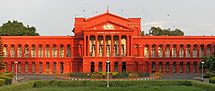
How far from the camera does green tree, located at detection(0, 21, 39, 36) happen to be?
82.4 metres

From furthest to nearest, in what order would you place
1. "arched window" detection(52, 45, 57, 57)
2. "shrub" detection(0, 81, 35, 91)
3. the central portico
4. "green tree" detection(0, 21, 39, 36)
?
"green tree" detection(0, 21, 39, 36) → "arched window" detection(52, 45, 57, 57) → the central portico → "shrub" detection(0, 81, 35, 91)

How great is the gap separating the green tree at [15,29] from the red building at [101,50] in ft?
57.6

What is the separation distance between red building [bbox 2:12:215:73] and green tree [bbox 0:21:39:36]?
57.6 feet

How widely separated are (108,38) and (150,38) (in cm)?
1045

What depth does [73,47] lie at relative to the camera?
65.2 metres

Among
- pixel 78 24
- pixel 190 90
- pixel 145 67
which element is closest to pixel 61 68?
pixel 78 24

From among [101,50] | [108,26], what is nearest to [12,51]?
[101,50]

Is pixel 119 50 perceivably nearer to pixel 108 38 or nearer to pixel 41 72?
pixel 108 38

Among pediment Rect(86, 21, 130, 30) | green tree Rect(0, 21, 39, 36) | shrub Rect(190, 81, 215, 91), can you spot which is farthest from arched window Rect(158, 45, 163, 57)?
green tree Rect(0, 21, 39, 36)

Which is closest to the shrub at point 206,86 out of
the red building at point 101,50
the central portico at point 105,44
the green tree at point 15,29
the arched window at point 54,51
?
the central portico at point 105,44

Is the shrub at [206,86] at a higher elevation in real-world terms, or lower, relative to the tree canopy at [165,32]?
lower

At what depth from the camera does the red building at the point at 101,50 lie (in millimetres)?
63656

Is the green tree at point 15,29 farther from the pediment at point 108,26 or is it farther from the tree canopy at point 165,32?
the tree canopy at point 165,32

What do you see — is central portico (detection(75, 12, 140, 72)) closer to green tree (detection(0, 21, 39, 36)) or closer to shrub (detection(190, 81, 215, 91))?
shrub (detection(190, 81, 215, 91))
